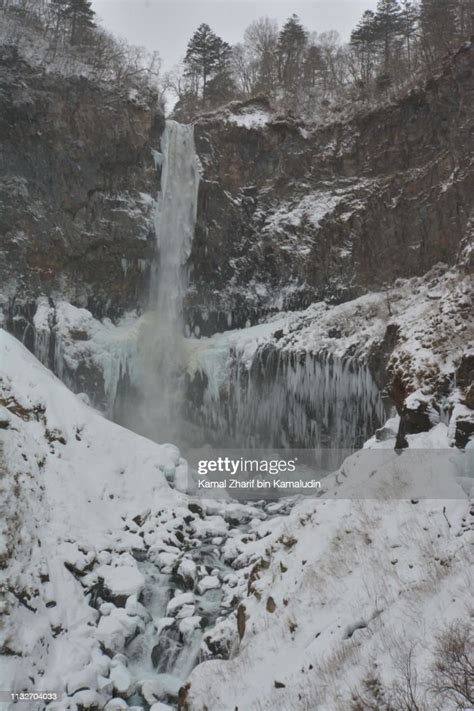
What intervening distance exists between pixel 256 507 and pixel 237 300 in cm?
1163

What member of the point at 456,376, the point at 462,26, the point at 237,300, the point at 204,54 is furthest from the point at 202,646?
the point at 204,54

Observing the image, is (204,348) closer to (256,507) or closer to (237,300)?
(237,300)

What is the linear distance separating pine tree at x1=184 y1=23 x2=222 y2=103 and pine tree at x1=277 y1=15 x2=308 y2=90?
12.4 feet

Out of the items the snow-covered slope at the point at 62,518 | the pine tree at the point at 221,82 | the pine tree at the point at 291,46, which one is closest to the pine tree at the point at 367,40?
the pine tree at the point at 291,46

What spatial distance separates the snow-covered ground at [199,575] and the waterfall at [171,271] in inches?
329

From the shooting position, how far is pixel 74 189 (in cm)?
2231

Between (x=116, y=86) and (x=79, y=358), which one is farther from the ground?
(x=116, y=86)

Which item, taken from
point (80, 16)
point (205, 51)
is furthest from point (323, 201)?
point (80, 16)

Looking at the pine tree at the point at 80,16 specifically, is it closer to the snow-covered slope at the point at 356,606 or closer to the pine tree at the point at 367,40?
the pine tree at the point at 367,40

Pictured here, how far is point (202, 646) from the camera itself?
7820 mm

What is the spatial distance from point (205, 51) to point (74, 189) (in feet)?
45.7

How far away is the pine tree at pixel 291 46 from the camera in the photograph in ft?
94.0

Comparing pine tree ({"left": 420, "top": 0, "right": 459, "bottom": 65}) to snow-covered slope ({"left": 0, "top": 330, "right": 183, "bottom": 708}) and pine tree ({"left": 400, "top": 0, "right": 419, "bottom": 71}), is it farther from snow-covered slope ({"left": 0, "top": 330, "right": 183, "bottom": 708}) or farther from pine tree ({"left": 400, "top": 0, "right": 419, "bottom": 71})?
snow-covered slope ({"left": 0, "top": 330, "right": 183, "bottom": 708})

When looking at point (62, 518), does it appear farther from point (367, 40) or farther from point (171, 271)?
point (367, 40)
